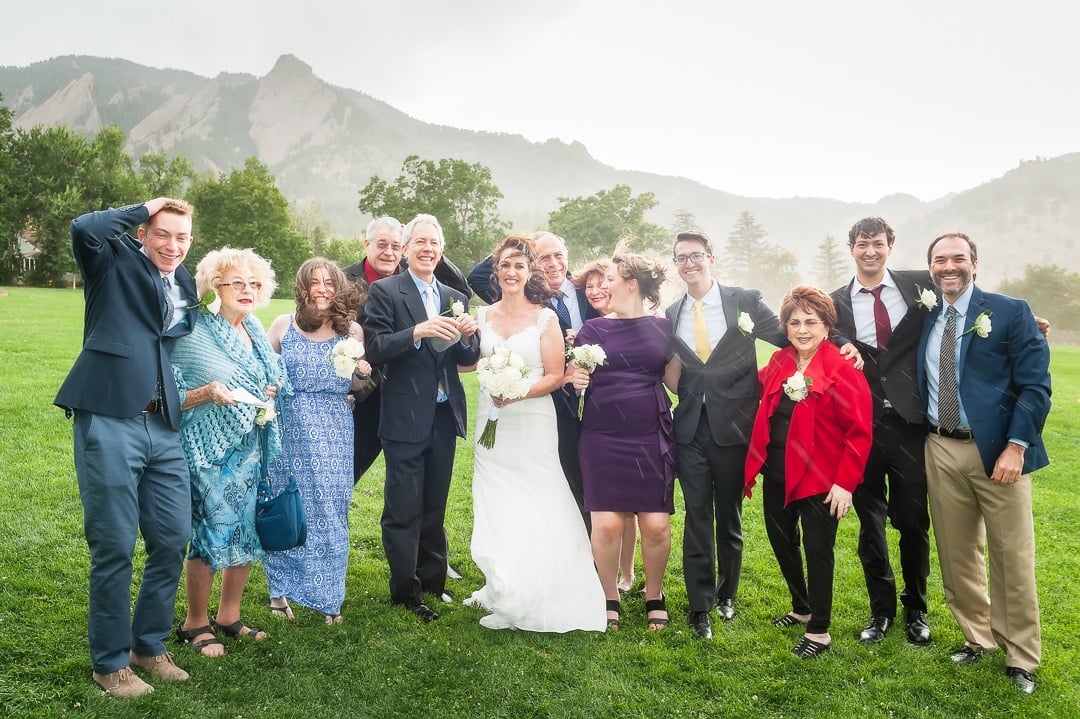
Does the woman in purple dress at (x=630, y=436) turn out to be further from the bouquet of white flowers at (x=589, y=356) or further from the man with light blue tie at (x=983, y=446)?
the man with light blue tie at (x=983, y=446)

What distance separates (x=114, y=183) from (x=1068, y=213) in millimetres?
213429

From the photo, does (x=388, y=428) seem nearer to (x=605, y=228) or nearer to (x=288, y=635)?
(x=288, y=635)

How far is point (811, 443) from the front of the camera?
509 cm

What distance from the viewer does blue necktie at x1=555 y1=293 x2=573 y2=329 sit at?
20.7 feet

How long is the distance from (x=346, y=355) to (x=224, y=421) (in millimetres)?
964

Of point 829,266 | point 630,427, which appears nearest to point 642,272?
point 630,427

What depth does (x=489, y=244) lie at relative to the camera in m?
62.3

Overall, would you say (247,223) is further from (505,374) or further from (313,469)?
(505,374)

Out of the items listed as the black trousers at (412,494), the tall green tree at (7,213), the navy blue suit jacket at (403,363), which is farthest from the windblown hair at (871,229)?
the tall green tree at (7,213)

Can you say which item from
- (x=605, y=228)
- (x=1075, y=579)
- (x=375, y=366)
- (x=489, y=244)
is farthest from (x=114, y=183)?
(x=1075, y=579)

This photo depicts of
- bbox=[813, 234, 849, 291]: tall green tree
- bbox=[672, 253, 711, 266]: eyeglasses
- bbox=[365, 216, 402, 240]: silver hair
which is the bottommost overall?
bbox=[672, 253, 711, 266]: eyeglasses

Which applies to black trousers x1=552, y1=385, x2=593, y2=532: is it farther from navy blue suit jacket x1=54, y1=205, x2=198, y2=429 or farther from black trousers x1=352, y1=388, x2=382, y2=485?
navy blue suit jacket x1=54, y1=205, x2=198, y2=429

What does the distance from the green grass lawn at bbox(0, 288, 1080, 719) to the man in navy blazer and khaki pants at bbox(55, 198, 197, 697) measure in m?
0.39

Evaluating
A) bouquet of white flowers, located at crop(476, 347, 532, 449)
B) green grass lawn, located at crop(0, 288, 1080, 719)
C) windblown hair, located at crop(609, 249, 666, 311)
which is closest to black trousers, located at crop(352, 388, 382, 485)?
green grass lawn, located at crop(0, 288, 1080, 719)
